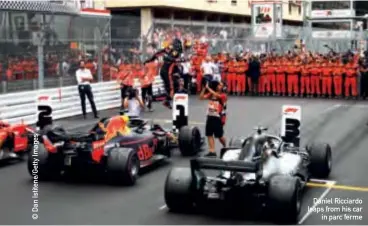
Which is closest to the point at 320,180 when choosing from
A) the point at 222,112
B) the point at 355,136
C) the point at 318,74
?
the point at 222,112

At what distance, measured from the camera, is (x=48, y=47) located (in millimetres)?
20312

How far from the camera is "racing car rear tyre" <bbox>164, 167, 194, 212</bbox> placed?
28.1ft

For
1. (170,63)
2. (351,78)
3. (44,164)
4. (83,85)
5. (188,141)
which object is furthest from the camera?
(351,78)

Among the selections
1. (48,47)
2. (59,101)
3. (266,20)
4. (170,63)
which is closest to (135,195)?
(59,101)

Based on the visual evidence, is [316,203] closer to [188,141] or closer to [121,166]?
[121,166]

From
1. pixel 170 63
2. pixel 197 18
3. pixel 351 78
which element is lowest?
pixel 351 78

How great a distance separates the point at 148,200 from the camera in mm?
9570

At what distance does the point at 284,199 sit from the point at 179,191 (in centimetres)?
144

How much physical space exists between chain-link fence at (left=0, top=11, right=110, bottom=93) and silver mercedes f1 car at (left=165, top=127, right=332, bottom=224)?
35.9ft

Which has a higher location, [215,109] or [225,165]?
[215,109]

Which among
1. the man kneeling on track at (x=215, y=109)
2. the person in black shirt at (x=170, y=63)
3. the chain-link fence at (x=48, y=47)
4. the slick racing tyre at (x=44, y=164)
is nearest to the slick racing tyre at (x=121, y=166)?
the slick racing tyre at (x=44, y=164)

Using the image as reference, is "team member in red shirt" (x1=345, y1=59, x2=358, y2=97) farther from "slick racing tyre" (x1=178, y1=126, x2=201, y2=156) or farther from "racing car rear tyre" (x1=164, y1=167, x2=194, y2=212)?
"racing car rear tyre" (x1=164, y1=167, x2=194, y2=212)

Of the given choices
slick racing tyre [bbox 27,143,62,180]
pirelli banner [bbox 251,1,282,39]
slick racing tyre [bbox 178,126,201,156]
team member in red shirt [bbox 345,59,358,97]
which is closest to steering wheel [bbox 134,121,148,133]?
slick racing tyre [bbox 178,126,201,156]

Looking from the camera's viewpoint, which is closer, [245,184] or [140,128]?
[245,184]
